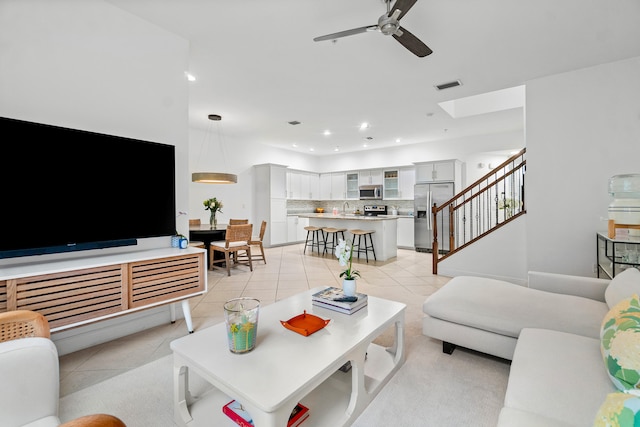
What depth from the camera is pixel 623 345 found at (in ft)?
3.67

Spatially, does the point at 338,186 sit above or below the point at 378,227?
above

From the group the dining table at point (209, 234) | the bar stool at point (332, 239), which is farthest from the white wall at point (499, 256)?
the dining table at point (209, 234)

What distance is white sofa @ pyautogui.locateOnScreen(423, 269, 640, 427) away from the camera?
1.10 m

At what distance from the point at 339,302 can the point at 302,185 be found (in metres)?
7.05

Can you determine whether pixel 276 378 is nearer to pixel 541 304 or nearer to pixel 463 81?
pixel 541 304

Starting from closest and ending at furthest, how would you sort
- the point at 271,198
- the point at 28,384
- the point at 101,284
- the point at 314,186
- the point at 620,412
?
the point at 620,412
the point at 28,384
the point at 101,284
the point at 271,198
the point at 314,186

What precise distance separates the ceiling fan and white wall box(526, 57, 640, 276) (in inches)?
93.7

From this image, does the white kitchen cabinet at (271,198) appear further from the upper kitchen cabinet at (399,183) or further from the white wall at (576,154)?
the white wall at (576,154)

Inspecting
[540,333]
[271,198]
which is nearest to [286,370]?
[540,333]

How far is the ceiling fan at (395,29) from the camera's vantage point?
6.28 ft

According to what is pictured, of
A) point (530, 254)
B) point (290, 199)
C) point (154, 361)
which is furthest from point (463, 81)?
point (290, 199)

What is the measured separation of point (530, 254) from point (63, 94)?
5.32 m

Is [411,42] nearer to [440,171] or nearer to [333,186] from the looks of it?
[440,171]

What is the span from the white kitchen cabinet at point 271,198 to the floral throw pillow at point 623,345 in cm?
677
